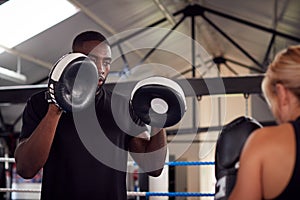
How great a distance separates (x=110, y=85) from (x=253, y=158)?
1.32 metres

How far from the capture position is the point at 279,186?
1.03m

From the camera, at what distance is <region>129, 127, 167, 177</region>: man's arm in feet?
5.46

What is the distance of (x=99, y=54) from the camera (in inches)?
66.4

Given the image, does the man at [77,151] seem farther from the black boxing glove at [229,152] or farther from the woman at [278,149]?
the woman at [278,149]

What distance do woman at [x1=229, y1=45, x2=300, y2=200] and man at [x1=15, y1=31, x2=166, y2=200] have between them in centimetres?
59

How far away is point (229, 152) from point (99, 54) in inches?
27.2

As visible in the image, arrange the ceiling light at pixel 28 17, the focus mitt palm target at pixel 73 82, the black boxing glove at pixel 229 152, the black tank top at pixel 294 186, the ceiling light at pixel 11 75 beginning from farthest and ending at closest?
the ceiling light at pixel 11 75 < the ceiling light at pixel 28 17 < the focus mitt palm target at pixel 73 82 < the black boxing glove at pixel 229 152 < the black tank top at pixel 294 186

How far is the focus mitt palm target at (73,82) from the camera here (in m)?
1.46

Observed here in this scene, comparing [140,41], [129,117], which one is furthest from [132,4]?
[129,117]

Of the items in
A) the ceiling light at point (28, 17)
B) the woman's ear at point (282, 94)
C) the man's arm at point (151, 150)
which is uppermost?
the ceiling light at point (28, 17)

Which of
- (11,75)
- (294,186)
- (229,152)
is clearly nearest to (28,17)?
(11,75)

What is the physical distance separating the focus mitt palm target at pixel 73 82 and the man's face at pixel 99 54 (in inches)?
5.4

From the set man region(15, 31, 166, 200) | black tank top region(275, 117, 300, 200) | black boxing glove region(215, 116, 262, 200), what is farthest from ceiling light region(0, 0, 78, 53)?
black tank top region(275, 117, 300, 200)

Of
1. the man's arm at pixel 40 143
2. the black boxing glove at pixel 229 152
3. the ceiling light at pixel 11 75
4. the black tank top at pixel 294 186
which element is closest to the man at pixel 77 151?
the man's arm at pixel 40 143
